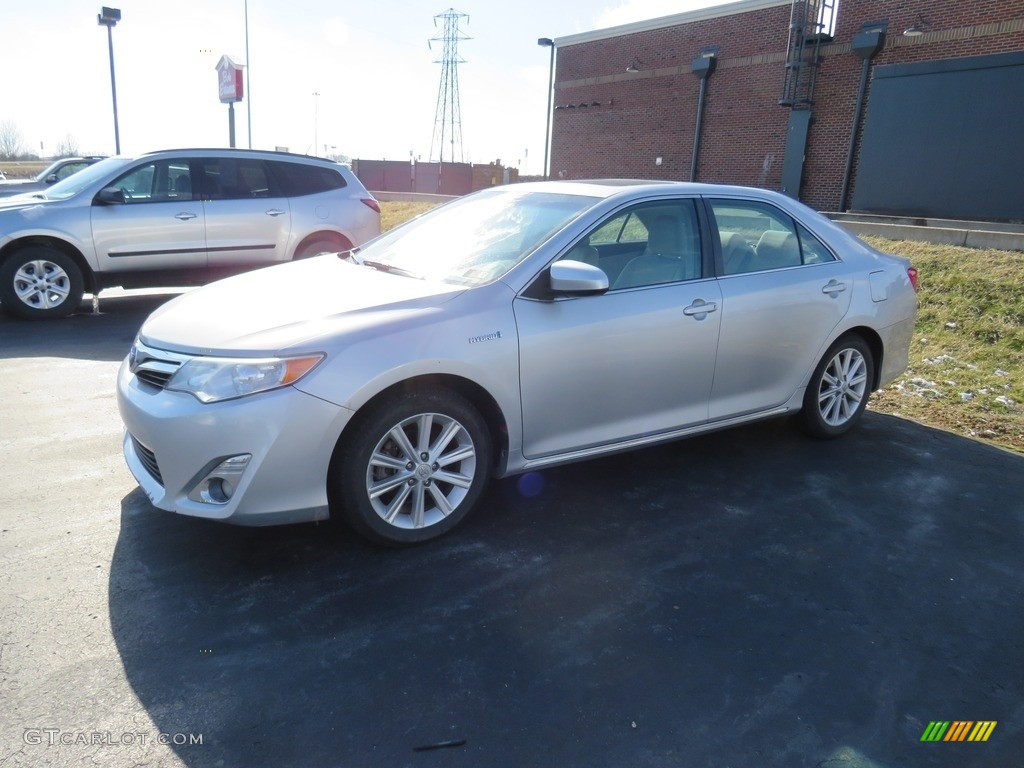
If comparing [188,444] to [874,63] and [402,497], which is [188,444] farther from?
[874,63]

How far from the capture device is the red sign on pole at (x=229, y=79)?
16953 millimetres

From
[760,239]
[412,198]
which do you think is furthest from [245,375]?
[412,198]

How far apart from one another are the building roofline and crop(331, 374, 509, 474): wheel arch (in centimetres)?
2418

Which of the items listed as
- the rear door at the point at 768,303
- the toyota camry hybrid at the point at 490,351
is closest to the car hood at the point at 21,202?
the toyota camry hybrid at the point at 490,351

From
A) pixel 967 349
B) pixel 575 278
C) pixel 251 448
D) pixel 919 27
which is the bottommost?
pixel 967 349

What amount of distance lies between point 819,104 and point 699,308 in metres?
21.8

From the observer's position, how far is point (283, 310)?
3.42 metres

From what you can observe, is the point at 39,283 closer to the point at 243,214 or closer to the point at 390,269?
the point at 243,214

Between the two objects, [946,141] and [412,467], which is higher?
[946,141]

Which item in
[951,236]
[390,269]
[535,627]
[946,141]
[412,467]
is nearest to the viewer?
[535,627]

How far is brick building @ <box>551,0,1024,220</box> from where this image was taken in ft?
59.7

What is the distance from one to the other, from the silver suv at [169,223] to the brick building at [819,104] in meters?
15.7

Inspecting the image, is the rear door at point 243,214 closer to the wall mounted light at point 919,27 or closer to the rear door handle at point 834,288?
the rear door handle at point 834,288

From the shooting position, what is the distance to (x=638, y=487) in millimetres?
4270
